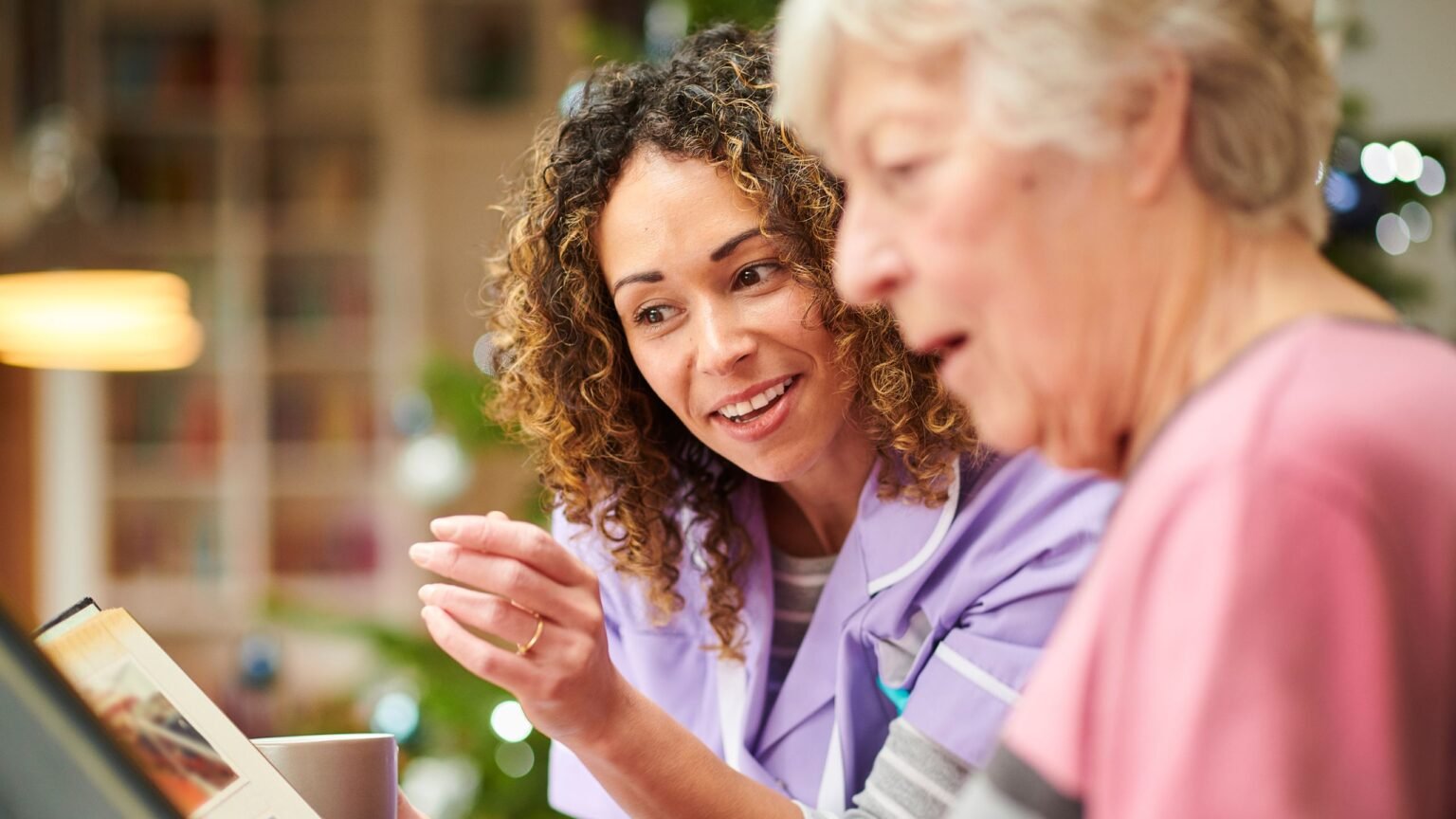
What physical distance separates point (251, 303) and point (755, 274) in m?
4.17

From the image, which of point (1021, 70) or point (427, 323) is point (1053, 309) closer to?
point (1021, 70)

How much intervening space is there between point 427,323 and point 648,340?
3886 millimetres

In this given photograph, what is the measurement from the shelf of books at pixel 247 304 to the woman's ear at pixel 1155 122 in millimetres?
4581

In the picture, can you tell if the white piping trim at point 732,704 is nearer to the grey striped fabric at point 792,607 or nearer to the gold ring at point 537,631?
the grey striped fabric at point 792,607

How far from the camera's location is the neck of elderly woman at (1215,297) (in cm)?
56

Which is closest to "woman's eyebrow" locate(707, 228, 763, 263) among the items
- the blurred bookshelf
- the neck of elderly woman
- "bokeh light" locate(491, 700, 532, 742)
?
the neck of elderly woman

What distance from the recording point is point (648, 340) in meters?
1.23

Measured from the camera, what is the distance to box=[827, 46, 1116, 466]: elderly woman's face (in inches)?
21.8

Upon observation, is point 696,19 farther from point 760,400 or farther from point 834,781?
point 834,781

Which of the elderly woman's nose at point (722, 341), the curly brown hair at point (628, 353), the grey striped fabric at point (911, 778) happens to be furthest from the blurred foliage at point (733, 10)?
Result: the grey striped fabric at point (911, 778)

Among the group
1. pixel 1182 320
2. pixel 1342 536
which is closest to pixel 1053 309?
pixel 1182 320

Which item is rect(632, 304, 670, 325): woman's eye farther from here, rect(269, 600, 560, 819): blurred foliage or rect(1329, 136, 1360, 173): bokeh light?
rect(1329, 136, 1360, 173): bokeh light

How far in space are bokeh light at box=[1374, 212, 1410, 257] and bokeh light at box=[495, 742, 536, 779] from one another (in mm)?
1566

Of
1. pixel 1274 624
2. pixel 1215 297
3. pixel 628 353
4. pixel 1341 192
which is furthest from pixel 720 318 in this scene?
pixel 1341 192
